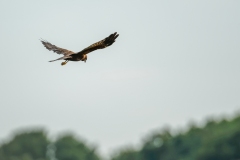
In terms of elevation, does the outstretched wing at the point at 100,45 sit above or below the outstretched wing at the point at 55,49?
below

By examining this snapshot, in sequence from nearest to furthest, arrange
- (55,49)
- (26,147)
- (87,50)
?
(87,50) < (55,49) < (26,147)

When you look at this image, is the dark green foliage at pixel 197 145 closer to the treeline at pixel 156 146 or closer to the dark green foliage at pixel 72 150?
the treeline at pixel 156 146

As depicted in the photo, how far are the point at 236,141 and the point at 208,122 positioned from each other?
15964mm

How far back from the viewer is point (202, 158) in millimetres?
119188

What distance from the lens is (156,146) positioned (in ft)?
419

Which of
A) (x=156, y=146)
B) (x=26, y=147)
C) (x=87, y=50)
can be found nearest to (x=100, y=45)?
(x=87, y=50)

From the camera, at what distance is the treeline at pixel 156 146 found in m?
120

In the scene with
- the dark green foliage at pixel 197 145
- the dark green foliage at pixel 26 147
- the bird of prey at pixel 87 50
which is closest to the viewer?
the bird of prey at pixel 87 50

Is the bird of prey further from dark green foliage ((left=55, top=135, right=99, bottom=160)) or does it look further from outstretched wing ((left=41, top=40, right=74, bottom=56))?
dark green foliage ((left=55, top=135, right=99, bottom=160))

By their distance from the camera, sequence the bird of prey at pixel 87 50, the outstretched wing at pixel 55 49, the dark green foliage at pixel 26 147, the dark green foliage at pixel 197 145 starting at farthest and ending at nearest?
the dark green foliage at pixel 26 147
the dark green foliage at pixel 197 145
the outstretched wing at pixel 55 49
the bird of prey at pixel 87 50

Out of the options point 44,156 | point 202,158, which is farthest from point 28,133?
point 202,158

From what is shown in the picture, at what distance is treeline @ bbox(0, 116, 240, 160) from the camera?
11956 centimetres

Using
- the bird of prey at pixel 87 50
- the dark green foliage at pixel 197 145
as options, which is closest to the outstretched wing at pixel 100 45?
the bird of prey at pixel 87 50

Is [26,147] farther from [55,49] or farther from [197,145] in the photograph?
[55,49]
